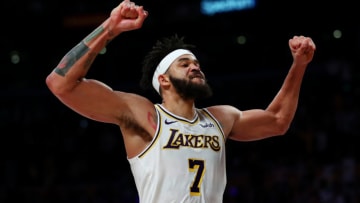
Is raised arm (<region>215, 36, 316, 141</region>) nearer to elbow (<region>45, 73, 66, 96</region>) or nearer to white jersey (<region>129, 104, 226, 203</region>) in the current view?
white jersey (<region>129, 104, 226, 203</region>)

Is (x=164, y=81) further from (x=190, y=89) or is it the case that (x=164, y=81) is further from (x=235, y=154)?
(x=235, y=154)

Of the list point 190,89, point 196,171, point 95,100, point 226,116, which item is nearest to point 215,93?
point 226,116

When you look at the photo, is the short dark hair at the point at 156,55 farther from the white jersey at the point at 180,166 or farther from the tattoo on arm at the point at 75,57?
the tattoo on arm at the point at 75,57

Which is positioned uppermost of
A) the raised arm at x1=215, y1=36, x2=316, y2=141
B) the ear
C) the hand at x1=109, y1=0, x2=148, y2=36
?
the hand at x1=109, y1=0, x2=148, y2=36

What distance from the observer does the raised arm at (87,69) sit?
3667mm

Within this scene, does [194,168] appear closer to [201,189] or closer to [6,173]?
[201,189]

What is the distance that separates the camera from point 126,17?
12.1 ft

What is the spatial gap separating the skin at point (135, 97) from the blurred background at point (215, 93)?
454cm

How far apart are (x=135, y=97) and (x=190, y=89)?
1.14ft

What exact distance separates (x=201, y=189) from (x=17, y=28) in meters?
10.6

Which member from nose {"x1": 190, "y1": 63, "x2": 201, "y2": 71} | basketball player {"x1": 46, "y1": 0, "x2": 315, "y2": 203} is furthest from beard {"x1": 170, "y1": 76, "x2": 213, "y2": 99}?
nose {"x1": 190, "y1": 63, "x2": 201, "y2": 71}

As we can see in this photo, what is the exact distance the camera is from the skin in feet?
12.3

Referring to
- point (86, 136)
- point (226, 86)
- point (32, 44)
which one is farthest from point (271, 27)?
point (32, 44)

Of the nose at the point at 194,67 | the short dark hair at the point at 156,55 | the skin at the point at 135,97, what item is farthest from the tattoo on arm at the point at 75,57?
the short dark hair at the point at 156,55
